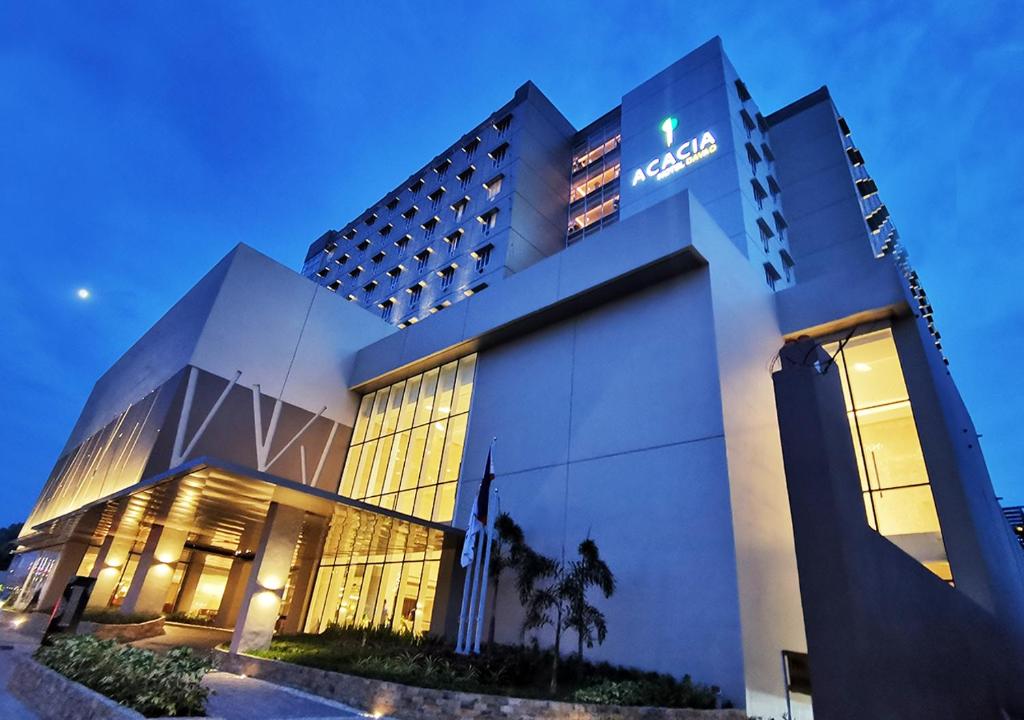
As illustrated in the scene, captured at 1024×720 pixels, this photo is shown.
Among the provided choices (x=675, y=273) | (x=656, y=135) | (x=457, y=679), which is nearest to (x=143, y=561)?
(x=457, y=679)

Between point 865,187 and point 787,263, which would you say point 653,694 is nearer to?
point 787,263

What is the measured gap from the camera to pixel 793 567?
608 inches

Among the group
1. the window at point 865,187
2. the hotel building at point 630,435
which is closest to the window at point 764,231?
the hotel building at point 630,435

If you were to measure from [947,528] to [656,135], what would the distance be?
2445cm

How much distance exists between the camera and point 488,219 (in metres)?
36.4

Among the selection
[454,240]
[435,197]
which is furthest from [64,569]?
[435,197]

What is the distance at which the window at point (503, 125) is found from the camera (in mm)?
39688

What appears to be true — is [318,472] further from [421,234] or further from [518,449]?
[421,234]

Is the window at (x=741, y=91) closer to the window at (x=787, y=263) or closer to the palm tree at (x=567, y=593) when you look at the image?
the window at (x=787, y=263)

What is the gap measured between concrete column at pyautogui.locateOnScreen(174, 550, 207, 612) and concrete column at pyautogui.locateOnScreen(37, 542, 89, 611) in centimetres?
482

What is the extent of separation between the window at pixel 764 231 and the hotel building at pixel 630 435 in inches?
4.0

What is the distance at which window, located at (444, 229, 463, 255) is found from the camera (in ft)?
124

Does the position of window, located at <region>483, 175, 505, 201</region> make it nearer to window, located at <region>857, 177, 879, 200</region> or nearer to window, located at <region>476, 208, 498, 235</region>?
window, located at <region>476, 208, 498, 235</region>

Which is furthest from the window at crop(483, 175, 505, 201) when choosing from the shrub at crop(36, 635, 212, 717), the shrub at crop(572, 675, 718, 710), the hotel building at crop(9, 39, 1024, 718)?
the shrub at crop(36, 635, 212, 717)
